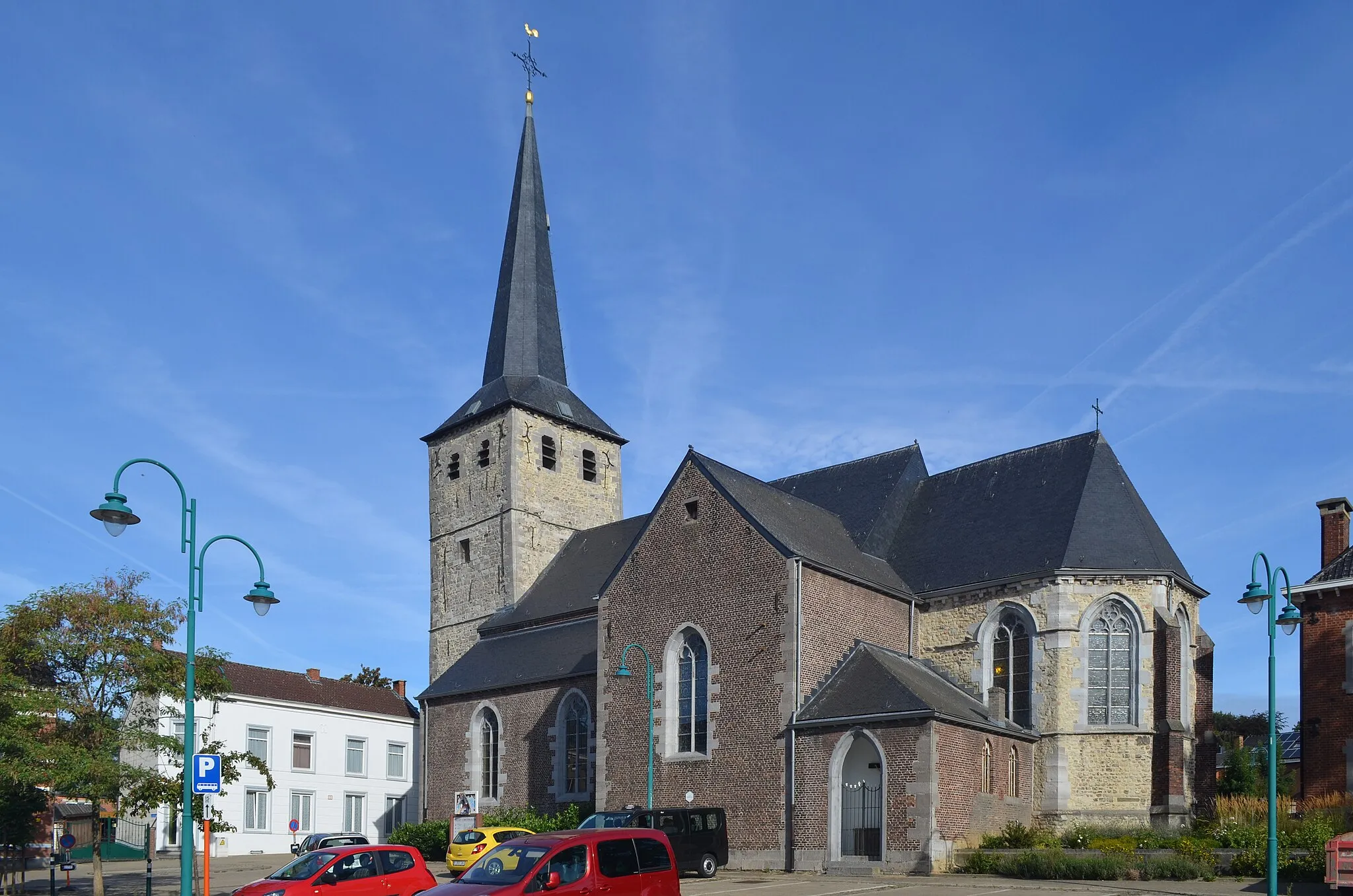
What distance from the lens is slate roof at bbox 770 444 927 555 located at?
34562 mm

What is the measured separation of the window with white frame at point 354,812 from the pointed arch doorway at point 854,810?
24.4 m

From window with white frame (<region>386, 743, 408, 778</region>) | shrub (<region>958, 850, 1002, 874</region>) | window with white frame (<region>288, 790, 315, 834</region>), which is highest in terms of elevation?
shrub (<region>958, 850, 1002, 874</region>)

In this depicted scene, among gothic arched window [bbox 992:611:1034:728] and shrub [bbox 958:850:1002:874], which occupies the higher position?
gothic arched window [bbox 992:611:1034:728]

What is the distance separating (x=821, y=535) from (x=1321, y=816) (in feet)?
42.2

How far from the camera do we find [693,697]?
30047mm

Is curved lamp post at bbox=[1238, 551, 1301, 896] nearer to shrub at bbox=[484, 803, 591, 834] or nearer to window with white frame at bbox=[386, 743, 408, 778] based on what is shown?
shrub at bbox=[484, 803, 591, 834]

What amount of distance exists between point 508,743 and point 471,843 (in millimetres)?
9559

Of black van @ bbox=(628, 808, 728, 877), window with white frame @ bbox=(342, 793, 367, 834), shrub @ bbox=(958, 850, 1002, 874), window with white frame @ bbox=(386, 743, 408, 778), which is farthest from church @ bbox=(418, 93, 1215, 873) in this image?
window with white frame @ bbox=(386, 743, 408, 778)

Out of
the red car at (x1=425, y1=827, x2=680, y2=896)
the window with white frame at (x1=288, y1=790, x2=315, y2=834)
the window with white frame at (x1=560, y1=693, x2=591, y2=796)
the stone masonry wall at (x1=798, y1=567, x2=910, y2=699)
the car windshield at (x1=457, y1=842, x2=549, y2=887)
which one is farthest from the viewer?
the window with white frame at (x1=288, y1=790, x2=315, y2=834)

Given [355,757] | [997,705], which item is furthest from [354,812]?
[997,705]

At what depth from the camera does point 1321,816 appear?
937 inches

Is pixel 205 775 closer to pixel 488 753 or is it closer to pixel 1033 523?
pixel 488 753

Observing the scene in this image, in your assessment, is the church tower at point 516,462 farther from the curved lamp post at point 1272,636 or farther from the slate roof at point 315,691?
the curved lamp post at point 1272,636

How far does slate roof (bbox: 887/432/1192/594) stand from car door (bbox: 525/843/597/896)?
60.2ft
